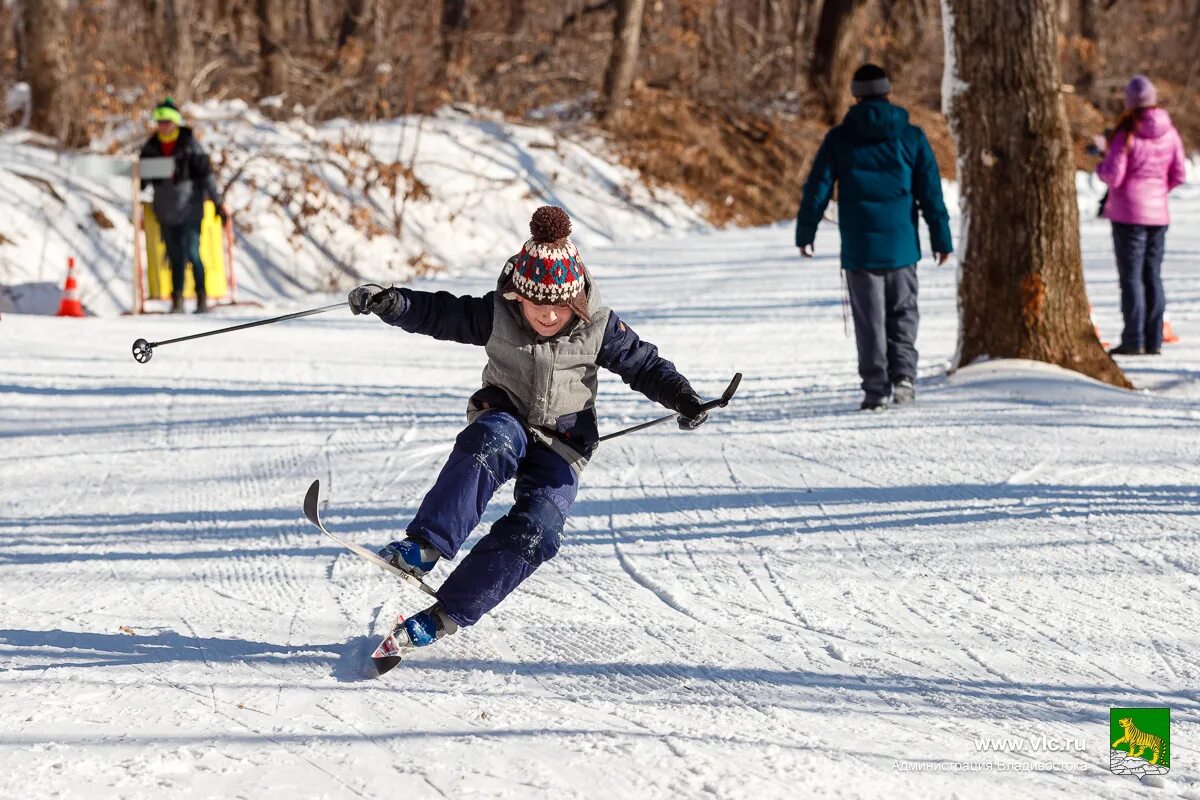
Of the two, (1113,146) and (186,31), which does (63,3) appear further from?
(1113,146)

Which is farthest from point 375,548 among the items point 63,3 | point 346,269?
point 63,3

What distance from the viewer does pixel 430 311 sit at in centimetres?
402

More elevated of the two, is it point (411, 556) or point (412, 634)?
point (411, 556)

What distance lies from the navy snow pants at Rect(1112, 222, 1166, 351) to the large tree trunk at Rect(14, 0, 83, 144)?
41.3 ft

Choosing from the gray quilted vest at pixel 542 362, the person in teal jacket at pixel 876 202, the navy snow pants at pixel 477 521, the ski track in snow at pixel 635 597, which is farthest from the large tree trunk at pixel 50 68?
the navy snow pants at pixel 477 521

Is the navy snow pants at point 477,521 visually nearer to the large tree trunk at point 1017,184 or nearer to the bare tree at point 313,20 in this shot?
the large tree trunk at point 1017,184

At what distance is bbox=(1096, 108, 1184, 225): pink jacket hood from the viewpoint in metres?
8.77

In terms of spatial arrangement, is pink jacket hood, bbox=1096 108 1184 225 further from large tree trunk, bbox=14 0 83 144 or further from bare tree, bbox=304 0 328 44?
bare tree, bbox=304 0 328 44

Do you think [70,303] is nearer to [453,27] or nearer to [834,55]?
[453,27]

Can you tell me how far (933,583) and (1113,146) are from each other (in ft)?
17.4

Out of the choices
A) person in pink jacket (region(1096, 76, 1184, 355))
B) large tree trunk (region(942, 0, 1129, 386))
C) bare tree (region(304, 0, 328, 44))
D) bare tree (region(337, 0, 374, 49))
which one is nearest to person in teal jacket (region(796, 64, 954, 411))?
large tree trunk (region(942, 0, 1129, 386))

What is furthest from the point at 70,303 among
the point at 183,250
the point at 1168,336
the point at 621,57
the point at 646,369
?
the point at 621,57

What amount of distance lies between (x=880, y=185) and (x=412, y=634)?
427cm

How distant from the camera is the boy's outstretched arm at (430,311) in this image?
3922 millimetres
